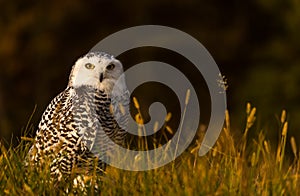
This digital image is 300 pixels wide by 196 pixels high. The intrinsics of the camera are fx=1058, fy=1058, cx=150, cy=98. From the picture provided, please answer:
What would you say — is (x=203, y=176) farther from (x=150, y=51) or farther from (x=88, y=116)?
(x=150, y=51)

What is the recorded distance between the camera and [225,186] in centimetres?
550

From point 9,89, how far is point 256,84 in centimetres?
476

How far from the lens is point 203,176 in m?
5.47

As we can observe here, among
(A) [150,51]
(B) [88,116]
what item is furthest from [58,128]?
(A) [150,51]

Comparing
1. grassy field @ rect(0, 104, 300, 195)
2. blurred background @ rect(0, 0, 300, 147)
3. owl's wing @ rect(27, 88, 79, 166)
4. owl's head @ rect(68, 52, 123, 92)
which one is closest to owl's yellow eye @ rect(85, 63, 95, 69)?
owl's head @ rect(68, 52, 123, 92)

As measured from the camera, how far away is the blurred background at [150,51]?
20000 mm

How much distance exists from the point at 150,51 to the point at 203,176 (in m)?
15.1

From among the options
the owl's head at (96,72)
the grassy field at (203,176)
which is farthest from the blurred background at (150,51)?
the grassy field at (203,176)

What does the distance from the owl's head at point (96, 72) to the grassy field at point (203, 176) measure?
101 cm

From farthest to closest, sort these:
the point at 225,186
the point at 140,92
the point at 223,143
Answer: the point at 140,92
the point at 223,143
the point at 225,186

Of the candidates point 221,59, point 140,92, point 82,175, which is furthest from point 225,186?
point 221,59

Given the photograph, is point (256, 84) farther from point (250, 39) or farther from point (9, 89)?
point (9, 89)

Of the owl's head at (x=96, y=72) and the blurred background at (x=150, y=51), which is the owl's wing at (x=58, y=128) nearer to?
the owl's head at (x=96, y=72)

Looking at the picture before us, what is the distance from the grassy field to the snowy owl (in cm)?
67
